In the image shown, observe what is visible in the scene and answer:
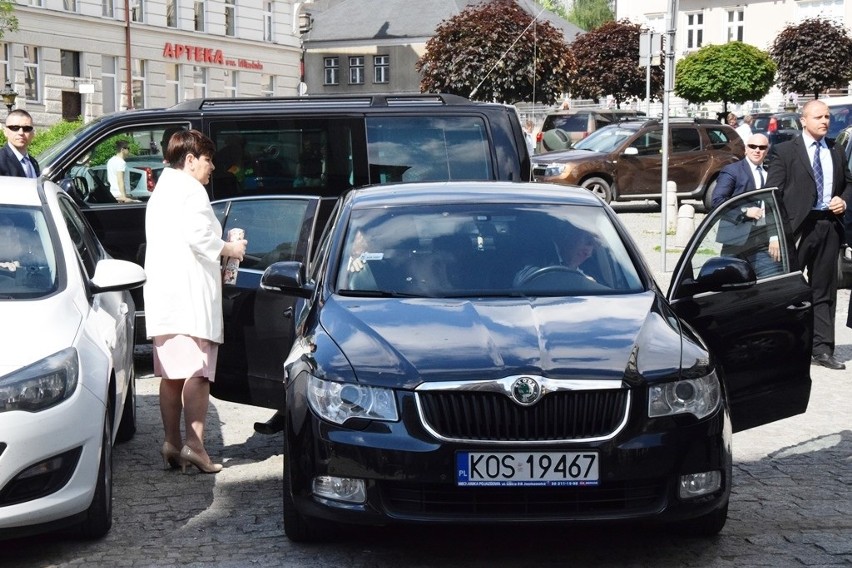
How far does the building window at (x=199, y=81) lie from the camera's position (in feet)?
201

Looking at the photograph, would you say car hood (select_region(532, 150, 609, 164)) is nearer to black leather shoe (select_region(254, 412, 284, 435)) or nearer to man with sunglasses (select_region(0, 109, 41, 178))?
man with sunglasses (select_region(0, 109, 41, 178))

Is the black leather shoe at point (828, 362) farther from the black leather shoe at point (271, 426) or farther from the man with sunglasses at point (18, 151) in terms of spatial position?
the man with sunglasses at point (18, 151)

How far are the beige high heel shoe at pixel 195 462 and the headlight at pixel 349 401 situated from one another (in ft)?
6.56

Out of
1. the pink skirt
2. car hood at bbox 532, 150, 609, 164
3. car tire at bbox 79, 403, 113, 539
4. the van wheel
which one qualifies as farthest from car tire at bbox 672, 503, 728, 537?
the van wheel

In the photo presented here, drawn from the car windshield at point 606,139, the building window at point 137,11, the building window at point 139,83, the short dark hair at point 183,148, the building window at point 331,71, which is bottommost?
the car windshield at point 606,139

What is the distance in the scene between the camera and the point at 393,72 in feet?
268

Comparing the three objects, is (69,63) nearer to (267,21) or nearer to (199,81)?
(199,81)

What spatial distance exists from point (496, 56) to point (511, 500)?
4688cm

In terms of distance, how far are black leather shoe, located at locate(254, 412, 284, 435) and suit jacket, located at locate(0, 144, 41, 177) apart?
413 cm

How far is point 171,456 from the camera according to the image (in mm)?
7312

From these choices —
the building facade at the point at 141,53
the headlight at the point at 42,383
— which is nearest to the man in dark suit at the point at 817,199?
the headlight at the point at 42,383

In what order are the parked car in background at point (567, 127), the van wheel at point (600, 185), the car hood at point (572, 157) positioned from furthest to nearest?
1. the parked car in background at point (567, 127)
2. the van wheel at point (600, 185)
3. the car hood at point (572, 157)

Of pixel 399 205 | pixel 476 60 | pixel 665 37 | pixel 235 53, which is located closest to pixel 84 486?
pixel 399 205

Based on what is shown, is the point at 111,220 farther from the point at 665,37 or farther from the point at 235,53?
the point at 235,53
